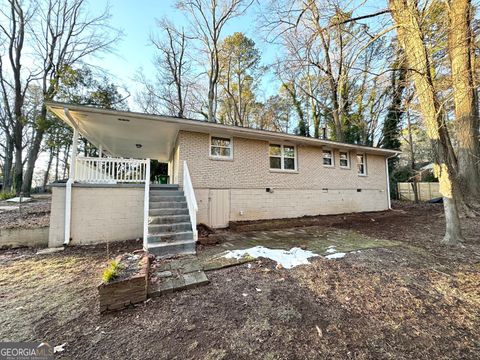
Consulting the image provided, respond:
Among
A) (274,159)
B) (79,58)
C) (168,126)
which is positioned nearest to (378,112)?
(274,159)

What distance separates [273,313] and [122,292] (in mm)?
2026

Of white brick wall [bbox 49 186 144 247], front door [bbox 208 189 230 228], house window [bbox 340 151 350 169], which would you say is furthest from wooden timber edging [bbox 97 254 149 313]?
house window [bbox 340 151 350 169]

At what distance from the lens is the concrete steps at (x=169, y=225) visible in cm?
451

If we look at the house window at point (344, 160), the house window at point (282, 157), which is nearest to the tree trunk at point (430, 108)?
the house window at point (282, 157)

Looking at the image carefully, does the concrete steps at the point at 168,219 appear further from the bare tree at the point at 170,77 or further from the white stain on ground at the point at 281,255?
the bare tree at the point at 170,77

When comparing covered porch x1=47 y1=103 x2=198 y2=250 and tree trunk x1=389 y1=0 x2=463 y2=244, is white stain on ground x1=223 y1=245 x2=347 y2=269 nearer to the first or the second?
covered porch x1=47 y1=103 x2=198 y2=250

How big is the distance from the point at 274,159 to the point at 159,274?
6.55m

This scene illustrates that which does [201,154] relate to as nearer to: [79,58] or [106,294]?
[106,294]

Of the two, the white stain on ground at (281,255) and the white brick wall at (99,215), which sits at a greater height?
the white brick wall at (99,215)

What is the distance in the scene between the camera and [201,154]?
7.27m

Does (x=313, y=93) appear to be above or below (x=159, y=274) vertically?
above

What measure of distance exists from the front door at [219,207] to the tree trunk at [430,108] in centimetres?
619

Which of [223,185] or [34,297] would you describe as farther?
[223,185]

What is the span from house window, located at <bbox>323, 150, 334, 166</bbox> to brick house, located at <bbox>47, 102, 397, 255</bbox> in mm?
19
